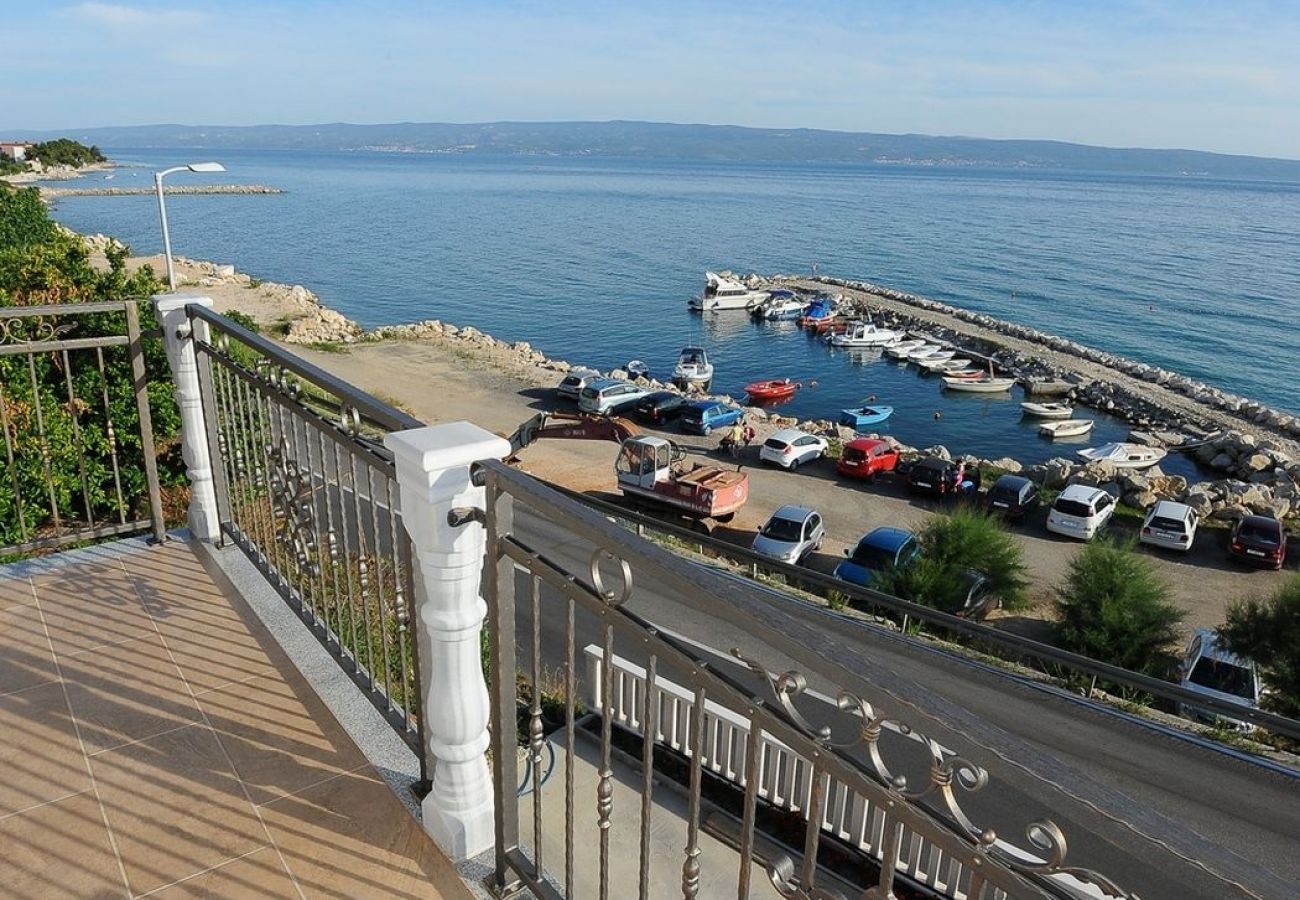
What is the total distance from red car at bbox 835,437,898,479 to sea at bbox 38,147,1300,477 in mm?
10035

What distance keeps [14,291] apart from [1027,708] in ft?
43.7

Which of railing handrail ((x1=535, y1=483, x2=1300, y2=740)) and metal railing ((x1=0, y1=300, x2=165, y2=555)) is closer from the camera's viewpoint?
metal railing ((x1=0, y1=300, x2=165, y2=555))

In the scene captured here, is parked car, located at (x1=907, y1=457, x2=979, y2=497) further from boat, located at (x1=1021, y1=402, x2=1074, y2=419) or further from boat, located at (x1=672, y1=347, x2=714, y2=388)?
boat, located at (x1=672, y1=347, x2=714, y2=388)

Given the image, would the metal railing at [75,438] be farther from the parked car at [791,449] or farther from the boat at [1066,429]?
the boat at [1066,429]

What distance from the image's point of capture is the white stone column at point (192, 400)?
16.5 feet

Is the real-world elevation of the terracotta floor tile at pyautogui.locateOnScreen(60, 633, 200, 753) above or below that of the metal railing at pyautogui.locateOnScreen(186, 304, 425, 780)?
below

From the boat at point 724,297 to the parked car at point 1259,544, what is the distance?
42.7 metres

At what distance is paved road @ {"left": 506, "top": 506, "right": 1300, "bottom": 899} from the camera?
45.7 inches

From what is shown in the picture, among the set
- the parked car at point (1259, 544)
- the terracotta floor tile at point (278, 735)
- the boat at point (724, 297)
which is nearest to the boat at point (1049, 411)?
the parked car at point (1259, 544)

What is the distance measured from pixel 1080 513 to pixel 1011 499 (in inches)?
76.4

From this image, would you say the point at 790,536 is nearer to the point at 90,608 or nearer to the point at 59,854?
the point at 90,608

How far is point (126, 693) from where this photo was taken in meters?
4.01

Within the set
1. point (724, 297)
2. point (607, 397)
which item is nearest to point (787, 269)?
point (724, 297)

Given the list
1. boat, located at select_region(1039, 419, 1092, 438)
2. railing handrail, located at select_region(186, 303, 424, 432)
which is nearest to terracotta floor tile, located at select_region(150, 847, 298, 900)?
railing handrail, located at select_region(186, 303, 424, 432)
